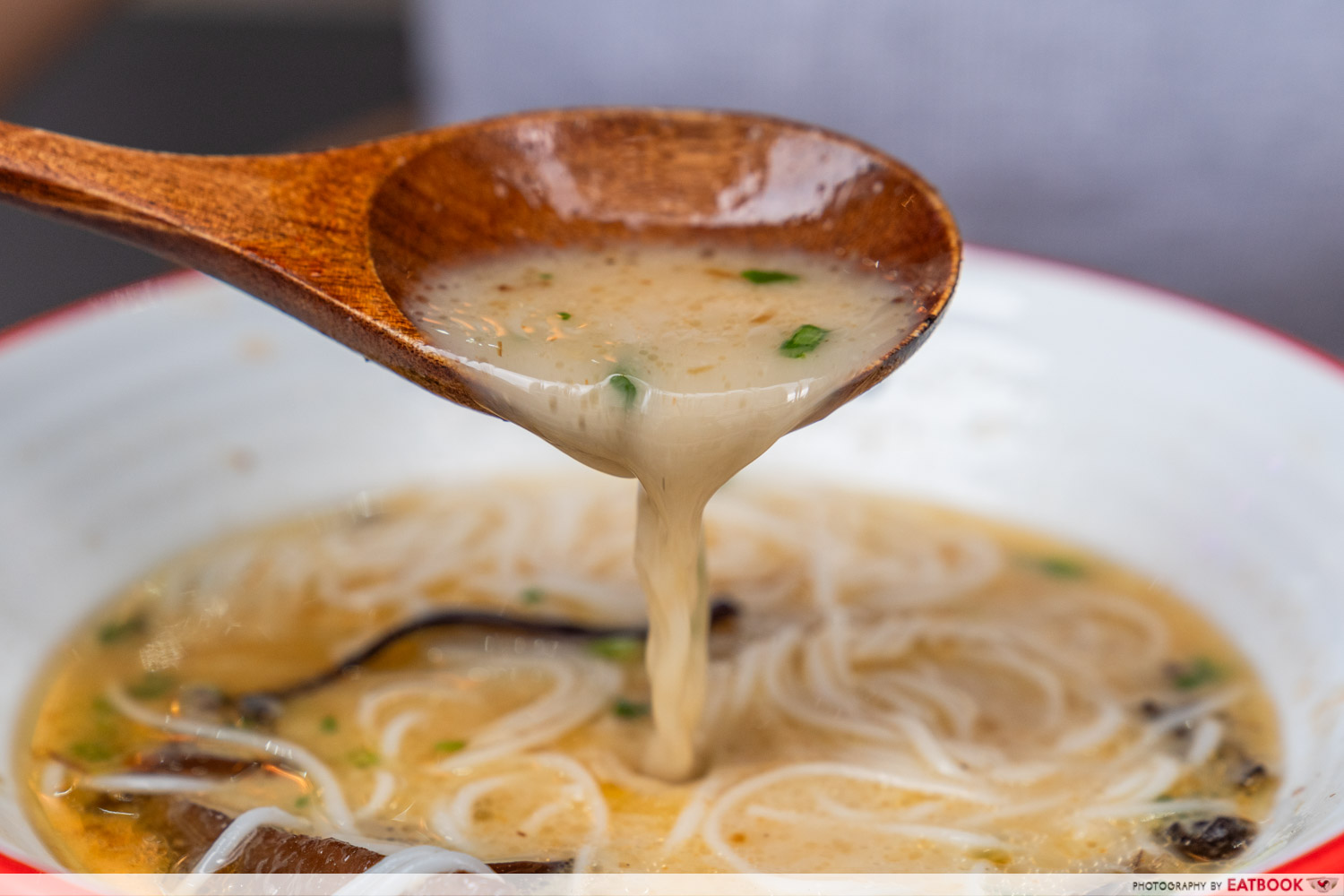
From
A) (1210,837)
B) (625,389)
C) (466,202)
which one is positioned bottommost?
(1210,837)

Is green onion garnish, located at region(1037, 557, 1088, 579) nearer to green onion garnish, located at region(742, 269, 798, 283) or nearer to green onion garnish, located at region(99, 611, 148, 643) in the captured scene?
green onion garnish, located at region(742, 269, 798, 283)

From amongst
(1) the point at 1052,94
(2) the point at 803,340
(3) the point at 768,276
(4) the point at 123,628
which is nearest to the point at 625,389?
(2) the point at 803,340

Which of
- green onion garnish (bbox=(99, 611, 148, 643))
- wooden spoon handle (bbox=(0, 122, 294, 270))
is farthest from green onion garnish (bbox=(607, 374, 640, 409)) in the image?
green onion garnish (bbox=(99, 611, 148, 643))

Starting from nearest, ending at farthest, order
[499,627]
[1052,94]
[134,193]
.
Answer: [134,193] → [499,627] → [1052,94]

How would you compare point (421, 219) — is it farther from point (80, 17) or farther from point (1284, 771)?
point (80, 17)

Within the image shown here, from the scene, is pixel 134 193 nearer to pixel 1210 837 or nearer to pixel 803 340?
pixel 803 340

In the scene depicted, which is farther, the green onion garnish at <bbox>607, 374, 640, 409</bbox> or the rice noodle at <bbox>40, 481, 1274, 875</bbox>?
→ the rice noodle at <bbox>40, 481, 1274, 875</bbox>
